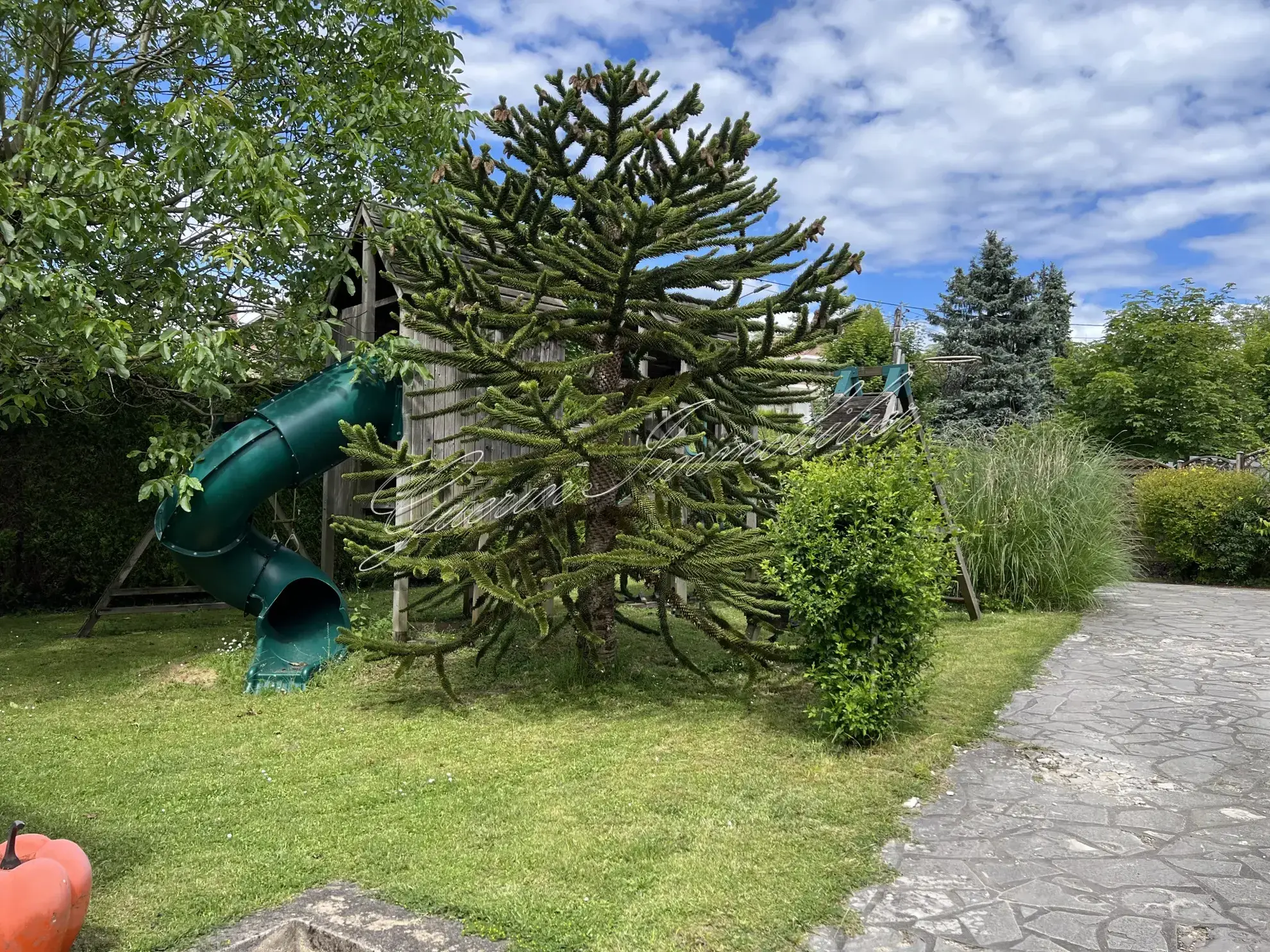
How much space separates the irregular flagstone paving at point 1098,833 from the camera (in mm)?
2969

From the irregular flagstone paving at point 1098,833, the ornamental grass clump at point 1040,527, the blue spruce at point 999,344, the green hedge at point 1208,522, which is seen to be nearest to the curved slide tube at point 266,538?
the irregular flagstone paving at point 1098,833

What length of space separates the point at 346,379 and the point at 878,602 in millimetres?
4864

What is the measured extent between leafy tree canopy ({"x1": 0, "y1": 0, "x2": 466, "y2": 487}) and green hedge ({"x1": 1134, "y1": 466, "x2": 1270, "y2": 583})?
43.3 feet

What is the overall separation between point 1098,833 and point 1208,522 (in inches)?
491

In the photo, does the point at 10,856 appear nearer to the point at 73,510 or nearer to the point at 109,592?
the point at 109,592

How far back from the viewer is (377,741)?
5117mm

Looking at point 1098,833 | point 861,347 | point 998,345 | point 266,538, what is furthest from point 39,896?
point 861,347

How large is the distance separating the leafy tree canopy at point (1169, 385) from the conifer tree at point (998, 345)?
4.31 meters

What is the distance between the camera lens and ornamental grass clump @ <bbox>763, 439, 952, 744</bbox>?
462 cm

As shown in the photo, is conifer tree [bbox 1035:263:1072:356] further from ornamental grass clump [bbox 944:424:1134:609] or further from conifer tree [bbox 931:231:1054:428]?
ornamental grass clump [bbox 944:424:1134:609]

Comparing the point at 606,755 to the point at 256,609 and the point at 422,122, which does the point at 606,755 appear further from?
the point at 422,122

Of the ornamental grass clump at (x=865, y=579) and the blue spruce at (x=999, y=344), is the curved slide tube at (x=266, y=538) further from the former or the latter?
the blue spruce at (x=999, y=344)

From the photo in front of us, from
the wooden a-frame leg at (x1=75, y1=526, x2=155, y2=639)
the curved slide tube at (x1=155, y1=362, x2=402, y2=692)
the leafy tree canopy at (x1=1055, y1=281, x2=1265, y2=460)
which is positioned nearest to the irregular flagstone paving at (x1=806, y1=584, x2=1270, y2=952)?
the curved slide tube at (x1=155, y1=362, x2=402, y2=692)

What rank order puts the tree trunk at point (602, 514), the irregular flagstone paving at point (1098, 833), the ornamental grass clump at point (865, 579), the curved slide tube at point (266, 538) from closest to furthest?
the irregular flagstone paving at point (1098, 833) → the ornamental grass clump at point (865, 579) → the tree trunk at point (602, 514) → the curved slide tube at point (266, 538)
